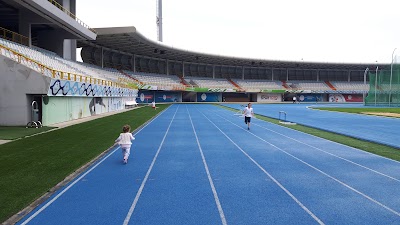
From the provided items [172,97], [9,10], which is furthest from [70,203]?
[172,97]

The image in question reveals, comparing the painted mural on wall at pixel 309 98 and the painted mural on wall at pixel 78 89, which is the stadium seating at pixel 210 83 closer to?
the painted mural on wall at pixel 309 98

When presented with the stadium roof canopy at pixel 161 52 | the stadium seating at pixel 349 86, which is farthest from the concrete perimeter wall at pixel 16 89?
the stadium seating at pixel 349 86

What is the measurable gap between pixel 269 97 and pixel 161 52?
3255 centimetres

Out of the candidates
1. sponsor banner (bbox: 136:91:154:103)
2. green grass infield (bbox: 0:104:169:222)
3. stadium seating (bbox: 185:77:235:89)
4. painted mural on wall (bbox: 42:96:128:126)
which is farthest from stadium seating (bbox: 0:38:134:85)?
stadium seating (bbox: 185:77:235:89)

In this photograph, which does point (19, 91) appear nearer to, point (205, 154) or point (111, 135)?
point (111, 135)

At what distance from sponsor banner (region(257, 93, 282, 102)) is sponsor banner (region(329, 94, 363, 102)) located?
1483 centimetres

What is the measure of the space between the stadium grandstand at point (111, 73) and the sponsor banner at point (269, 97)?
259 millimetres

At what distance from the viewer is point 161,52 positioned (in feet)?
205

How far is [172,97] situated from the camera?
69625 millimetres

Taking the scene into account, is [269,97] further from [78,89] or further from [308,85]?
[78,89]

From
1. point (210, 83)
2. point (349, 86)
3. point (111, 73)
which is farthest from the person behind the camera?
point (349, 86)

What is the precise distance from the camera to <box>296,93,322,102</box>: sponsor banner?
272ft

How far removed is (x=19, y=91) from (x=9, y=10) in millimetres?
16226

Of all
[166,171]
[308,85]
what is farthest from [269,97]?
[166,171]
